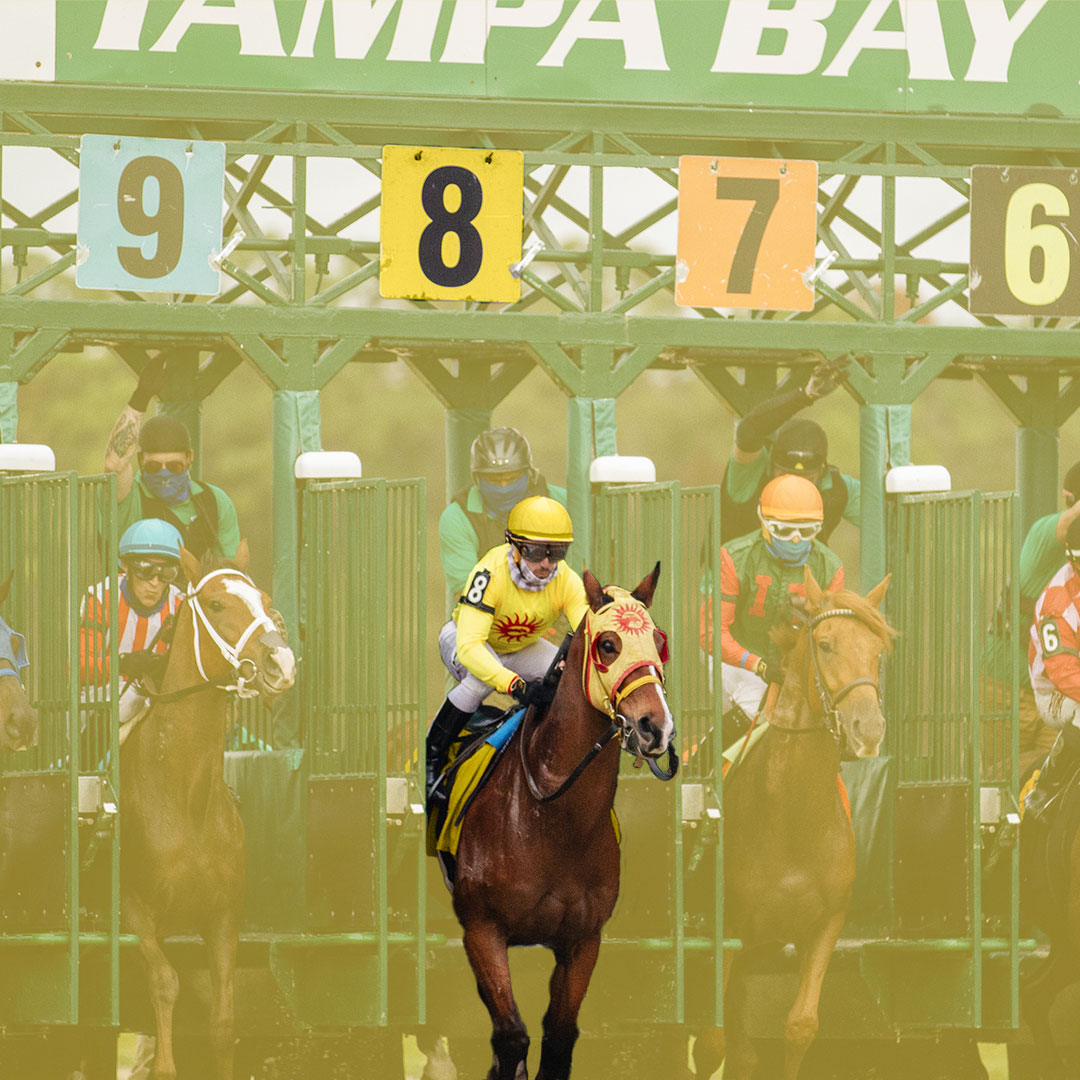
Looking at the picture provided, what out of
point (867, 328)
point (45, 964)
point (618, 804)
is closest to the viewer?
point (45, 964)

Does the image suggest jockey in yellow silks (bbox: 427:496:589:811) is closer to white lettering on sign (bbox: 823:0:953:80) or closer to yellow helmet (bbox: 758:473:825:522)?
yellow helmet (bbox: 758:473:825:522)

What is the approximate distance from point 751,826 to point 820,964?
0.66 metres

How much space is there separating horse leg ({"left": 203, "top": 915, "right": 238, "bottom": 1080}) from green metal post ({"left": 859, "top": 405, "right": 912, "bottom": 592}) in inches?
129

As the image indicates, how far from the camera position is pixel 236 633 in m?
9.18

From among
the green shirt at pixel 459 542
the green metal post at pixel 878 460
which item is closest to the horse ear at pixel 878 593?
the green metal post at pixel 878 460

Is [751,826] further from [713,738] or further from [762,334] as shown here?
[762,334]

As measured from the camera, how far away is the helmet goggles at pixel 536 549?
22.5ft

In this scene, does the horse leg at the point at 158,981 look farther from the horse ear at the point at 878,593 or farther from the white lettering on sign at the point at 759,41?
the white lettering on sign at the point at 759,41

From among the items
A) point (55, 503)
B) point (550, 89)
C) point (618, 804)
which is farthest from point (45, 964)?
point (550, 89)

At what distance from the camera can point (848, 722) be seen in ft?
30.0

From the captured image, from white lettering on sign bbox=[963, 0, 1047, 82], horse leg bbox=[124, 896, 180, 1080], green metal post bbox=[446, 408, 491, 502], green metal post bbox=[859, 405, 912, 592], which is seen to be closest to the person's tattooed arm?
green metal post bbox=[446, 408, 491, 502]

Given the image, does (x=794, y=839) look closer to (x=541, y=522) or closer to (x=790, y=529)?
(x=790, y=529)

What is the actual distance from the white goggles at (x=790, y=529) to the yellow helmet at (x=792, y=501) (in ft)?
0.06

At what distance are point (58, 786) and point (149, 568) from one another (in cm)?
109
